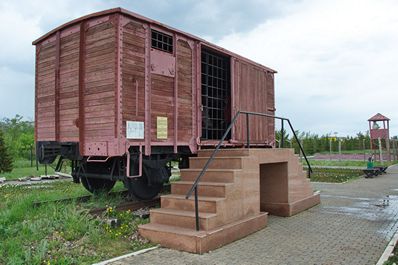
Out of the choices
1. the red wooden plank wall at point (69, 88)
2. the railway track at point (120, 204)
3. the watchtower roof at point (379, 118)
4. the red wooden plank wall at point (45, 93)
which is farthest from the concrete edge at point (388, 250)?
the watchtower roof at point (379, 118)

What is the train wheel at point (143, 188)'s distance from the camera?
27.2 ft

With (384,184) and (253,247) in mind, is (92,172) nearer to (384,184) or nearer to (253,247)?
(253,247)

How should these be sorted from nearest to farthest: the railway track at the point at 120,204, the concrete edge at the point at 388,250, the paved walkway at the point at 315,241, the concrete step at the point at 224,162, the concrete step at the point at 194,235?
the concrete edge at the point at 388,250 < the paved walkway at the point at 315,241 < the concrete step at the point at 194,235 < the concrete step at the point at 224,162 < the railway track at the point at 120,204

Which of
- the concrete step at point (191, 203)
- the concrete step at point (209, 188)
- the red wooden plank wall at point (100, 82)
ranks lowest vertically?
the concrete step at point (191, 203)

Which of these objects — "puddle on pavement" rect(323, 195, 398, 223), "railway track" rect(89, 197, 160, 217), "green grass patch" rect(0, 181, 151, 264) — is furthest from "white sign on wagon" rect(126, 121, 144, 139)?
"puddle on pavement" rect(323, 195, 398, 223)

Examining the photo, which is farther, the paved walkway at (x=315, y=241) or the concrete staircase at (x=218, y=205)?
the concrete staircase at (x=218, y=205)

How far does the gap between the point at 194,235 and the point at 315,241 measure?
221 cm

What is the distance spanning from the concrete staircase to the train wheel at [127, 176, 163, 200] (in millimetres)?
1353

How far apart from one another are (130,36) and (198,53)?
2072 millimetres

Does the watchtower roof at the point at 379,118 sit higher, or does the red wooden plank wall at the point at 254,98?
Result: the watchtower roof at the point at 379,118

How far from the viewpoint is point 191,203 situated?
6.48 metres

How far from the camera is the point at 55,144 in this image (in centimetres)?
825

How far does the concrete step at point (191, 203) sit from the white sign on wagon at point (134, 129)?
1.35m

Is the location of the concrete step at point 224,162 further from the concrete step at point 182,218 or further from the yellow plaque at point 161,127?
the concrete step at point 182,218
